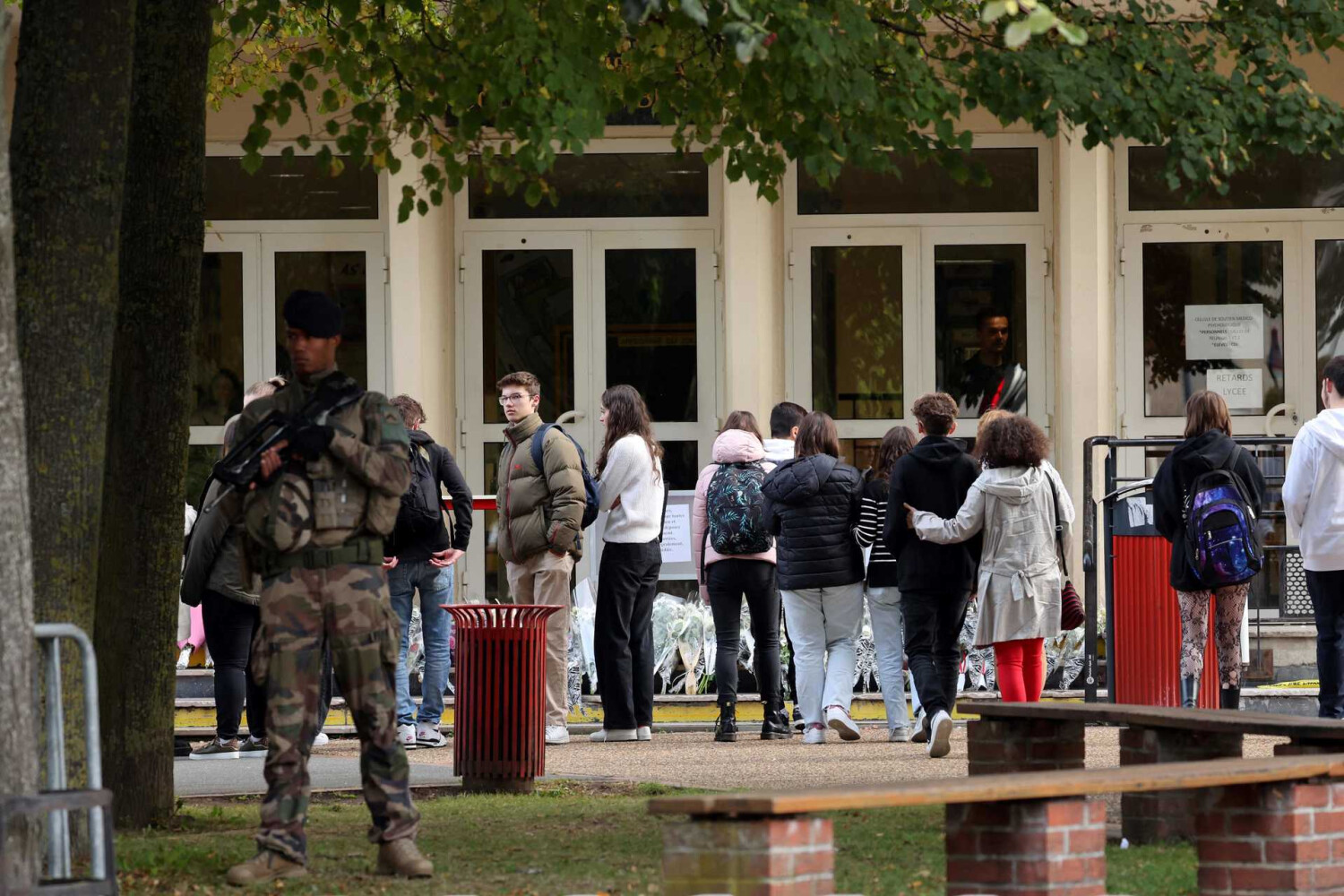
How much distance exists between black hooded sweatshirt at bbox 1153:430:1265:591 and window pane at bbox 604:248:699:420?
256 inches

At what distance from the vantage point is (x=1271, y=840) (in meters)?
6.20

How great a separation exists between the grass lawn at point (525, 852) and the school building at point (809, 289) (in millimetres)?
8386

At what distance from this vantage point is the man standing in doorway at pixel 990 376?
17.9 metres

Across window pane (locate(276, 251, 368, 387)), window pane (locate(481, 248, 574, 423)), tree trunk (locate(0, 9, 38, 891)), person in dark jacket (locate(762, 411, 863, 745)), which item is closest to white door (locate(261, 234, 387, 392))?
window pane (locate(276, 251, 368, 387))

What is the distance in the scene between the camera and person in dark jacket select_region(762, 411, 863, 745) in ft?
40.4

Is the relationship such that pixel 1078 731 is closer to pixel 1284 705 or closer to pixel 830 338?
pixel 1284 705

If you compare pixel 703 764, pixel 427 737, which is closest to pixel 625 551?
pixel 427 737

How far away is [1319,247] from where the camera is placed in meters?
17.7

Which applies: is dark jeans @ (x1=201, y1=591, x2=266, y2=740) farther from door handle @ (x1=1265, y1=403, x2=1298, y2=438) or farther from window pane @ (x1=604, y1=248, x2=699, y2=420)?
door handle @ (x1=1265, y1=403, x2=1298, y2=438)

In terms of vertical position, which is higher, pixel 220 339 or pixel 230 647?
pixel 220 339

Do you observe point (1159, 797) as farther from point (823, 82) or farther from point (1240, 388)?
point (1240, 388)

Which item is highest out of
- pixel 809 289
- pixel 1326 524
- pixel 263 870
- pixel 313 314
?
pixel 809 289

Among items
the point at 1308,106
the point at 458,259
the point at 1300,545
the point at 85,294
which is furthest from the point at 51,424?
the point at 458,259

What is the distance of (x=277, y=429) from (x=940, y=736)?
539cm
